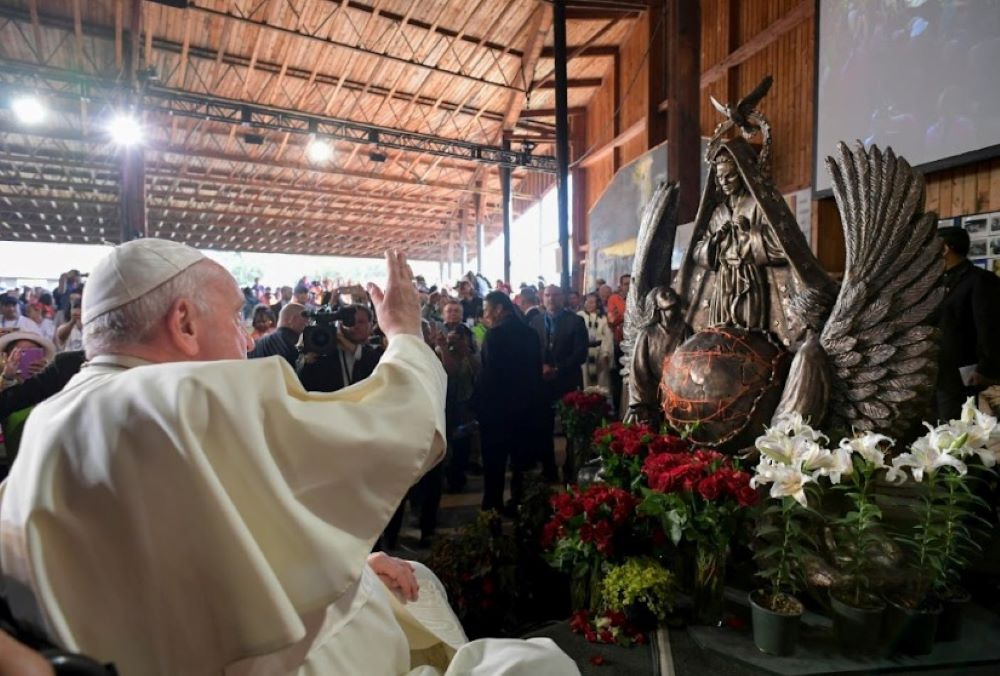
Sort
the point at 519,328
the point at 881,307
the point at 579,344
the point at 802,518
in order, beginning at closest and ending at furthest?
the point at 802,518
the point at 881,307
the point at 519,328
the point at 579,344

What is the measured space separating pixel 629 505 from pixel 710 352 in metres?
1.04

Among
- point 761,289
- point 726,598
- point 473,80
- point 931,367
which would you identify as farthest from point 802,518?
point 473,80

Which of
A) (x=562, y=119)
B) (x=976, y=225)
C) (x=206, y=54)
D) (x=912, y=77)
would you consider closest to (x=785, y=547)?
(x=976, y=225)

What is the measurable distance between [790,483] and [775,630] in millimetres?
558

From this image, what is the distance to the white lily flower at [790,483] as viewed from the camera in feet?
6.59

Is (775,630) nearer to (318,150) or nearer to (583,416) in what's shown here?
(583,416)

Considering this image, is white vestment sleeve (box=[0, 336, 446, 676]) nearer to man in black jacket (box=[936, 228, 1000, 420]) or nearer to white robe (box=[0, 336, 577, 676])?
white robe (box=[0, 336, 577, 676])

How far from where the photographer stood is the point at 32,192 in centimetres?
1967

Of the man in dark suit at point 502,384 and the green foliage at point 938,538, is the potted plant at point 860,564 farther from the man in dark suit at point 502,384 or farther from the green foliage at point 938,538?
the man in dark suit at point 502,384

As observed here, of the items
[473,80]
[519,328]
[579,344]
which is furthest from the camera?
[473,80]

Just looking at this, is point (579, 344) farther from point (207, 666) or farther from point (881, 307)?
Answer: point (207, 666)

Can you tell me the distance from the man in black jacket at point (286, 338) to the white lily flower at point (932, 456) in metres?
3.10

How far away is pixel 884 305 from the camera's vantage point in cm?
274

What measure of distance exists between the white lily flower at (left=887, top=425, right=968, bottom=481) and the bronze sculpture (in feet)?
2.08
